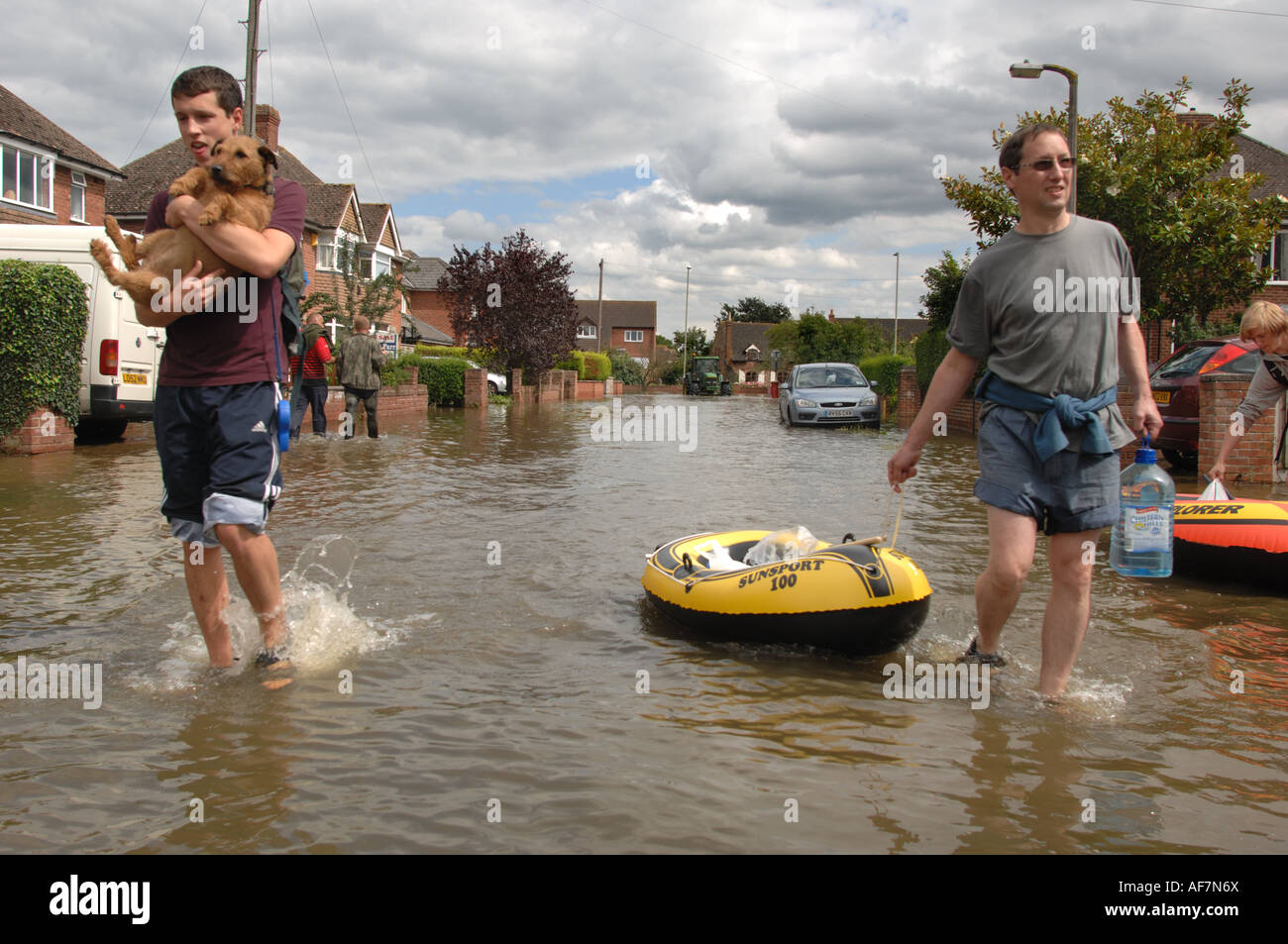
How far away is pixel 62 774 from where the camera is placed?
10.7 feet

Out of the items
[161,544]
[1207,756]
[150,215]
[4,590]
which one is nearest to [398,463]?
[161,544]

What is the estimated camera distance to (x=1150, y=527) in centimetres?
497

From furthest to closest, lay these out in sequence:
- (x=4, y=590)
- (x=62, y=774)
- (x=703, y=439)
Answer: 1. (x=703, y=439)
2. (x=4, y=590)
3. (x=62, y=774)

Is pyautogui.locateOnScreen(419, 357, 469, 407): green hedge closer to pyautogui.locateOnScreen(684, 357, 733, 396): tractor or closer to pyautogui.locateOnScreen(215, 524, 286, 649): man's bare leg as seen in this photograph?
pyautogui.locateOnScreen(215, 524, 286, 649): man's bare leg

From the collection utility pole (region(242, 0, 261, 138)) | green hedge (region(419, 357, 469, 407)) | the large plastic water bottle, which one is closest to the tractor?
green hedge (region(419, 357, 469, 407))

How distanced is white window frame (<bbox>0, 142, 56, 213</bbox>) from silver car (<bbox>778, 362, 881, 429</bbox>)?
1916 cm

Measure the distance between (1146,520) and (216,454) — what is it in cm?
420

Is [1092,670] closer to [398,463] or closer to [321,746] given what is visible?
[321,746]

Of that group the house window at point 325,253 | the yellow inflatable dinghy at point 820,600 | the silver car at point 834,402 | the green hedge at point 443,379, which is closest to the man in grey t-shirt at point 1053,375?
the yellow inflatable dinghy at point 820,600

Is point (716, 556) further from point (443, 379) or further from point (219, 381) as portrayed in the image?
point (443, 379)

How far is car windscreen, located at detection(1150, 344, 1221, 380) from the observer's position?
1216cm

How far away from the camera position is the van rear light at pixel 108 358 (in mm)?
12812
